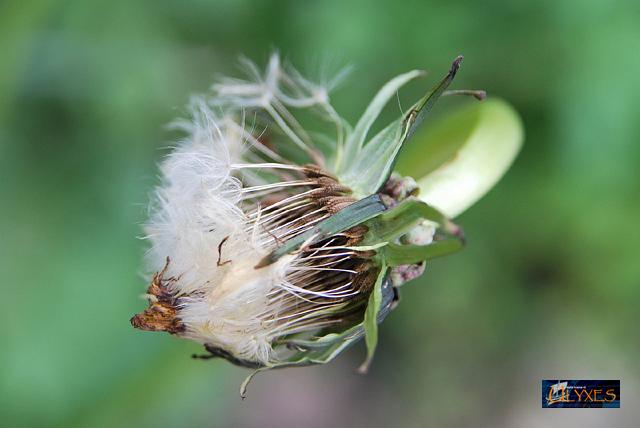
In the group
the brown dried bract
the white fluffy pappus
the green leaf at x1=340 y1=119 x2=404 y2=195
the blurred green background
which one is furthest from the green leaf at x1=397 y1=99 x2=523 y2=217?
the blurred green background

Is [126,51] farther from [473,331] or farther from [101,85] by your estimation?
[473,331]

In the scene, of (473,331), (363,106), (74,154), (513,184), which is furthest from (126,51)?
(473,331)

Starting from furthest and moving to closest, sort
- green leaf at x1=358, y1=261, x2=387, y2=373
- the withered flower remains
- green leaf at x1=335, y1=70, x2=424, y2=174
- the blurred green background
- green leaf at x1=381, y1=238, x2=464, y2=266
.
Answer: the blurred green background → green leaf at x1=335, y1=70, x2=424, y2=174 → the withered flower remains → green leaf at x1=358, y1=261, x2=387, y2=373 → green leaf at x1=381, y1=238, x2=464, y2=266

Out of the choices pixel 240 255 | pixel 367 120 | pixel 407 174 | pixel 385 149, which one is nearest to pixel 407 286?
pixel 407 174

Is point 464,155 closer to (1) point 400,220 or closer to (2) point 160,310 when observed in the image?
(1) point 400,220

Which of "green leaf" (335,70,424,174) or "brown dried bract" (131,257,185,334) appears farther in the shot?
"green leaf" (335,70,424,174)

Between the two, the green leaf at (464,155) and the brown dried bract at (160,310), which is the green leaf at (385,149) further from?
the brown dried bract at (160,310)

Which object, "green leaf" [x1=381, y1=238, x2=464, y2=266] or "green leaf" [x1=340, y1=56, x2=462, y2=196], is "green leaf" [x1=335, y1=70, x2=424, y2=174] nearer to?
"green leaf" [x1=340, y1=56, x2=462, y2=196]
